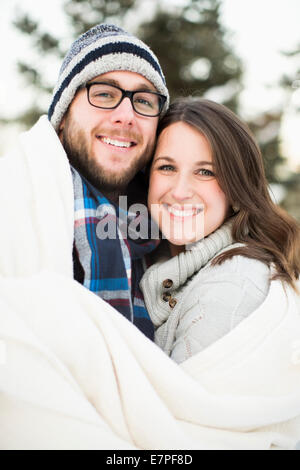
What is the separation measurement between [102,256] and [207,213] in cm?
59

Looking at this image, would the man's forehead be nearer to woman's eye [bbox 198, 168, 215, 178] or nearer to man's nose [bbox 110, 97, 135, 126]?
man's nose [bbox 110, 97, 135, 126]

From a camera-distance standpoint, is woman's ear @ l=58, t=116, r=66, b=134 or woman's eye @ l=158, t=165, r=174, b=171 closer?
woman's eye @ l=158, t=165, r=174, b=171

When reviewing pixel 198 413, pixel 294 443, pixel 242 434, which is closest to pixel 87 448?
pixel 198 413

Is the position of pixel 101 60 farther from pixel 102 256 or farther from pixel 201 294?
pixel 201 294

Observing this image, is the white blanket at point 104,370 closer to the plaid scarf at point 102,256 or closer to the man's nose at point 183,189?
the plaid scarf at point 102,256

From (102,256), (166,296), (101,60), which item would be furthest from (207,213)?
(101,60)

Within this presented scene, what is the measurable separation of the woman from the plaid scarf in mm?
202

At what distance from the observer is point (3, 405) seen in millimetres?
1172

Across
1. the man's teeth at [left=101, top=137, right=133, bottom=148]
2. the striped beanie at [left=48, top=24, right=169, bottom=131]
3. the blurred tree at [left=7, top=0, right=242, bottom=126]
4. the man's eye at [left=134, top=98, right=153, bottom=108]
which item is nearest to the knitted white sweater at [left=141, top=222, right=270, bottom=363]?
the man's teeth at [left=101, top=137, right=133, bottom=148]

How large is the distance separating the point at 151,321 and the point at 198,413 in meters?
0.63

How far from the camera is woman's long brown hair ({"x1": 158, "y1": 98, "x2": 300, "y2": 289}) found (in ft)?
6.40

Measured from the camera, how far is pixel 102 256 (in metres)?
1.71

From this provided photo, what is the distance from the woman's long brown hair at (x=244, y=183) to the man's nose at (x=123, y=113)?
0.67ft

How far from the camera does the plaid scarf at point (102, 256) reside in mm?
1679
